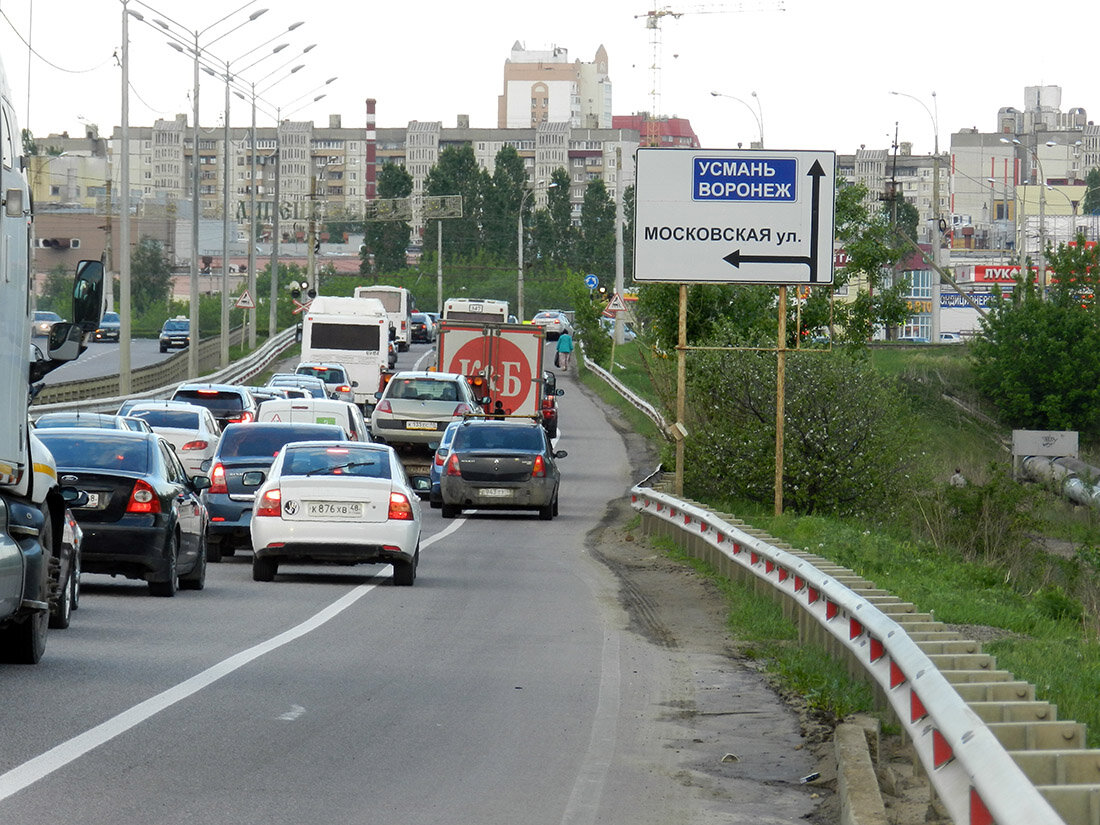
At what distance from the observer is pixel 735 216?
2736 cm

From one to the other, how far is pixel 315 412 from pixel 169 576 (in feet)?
46.3

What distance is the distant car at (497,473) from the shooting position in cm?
3047

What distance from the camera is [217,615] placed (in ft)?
49.3

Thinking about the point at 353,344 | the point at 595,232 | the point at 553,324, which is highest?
the point at 595,232

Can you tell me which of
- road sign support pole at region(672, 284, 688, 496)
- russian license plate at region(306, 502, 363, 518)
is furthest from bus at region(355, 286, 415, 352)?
russian license plate at region(306, 502, 363, 518)

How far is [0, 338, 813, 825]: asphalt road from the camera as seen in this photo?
300 inches

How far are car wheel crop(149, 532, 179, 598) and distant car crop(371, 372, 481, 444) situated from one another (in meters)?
19.1

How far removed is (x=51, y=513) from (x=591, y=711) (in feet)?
12.2

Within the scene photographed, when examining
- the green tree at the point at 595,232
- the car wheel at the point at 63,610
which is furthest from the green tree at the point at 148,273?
the car wheel at the point at 63,610

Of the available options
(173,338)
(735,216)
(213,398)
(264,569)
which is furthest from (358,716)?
(173,338)

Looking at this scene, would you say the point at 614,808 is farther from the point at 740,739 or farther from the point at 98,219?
the point at 98,219

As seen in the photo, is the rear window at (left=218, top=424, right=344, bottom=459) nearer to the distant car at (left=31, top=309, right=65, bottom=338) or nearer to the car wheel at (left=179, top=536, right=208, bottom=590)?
the distant car at (left=31, top=309, right=65, bottom=338)

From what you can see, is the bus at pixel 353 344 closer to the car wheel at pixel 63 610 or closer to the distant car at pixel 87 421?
the distant car at pixel 87 421

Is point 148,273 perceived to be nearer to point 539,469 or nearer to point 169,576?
point 539,469
